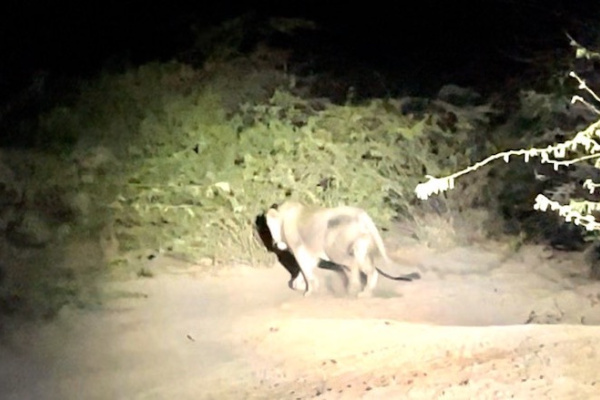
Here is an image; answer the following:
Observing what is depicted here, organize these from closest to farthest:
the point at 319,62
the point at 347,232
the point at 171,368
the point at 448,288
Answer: the point at 171,368
the point at 347,232
the point at 448,288
the point at 319,62

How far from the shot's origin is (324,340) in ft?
12.8

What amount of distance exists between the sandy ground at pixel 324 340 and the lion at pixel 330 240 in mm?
110

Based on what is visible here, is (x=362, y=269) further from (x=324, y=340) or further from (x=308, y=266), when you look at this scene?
(x=324, y=340)

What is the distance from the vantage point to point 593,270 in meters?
5.32

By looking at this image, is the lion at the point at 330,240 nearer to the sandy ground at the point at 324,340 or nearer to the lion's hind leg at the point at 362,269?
the lion's hind leg at the point at 362,269

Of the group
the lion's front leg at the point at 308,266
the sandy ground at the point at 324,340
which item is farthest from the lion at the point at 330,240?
the sandy ground at the point at 324,340

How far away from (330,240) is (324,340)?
774 millimetres

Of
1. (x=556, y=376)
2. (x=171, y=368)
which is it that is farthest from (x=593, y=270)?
(x=171, y=368)

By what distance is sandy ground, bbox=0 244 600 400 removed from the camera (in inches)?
134

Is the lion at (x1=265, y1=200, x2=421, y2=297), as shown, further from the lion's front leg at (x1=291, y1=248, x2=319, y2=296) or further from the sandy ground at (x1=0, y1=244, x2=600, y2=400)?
the sandy ground at (x1=0, y1=244, x2=600, y2=400)

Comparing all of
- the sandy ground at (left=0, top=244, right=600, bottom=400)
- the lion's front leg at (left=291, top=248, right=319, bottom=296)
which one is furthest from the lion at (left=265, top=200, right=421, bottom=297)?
the sandy ground at (left=0, top=244, right=600, bottom=400)

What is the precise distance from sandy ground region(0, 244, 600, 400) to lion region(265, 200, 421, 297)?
0.11 meters

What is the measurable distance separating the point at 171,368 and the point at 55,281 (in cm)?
106

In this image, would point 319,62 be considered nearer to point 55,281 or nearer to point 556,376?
point 55,281
